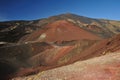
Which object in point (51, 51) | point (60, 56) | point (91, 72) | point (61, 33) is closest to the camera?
point (91, 72)

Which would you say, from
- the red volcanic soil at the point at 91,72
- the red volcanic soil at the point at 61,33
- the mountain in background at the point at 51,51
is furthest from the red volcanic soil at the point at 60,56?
the red volcanic soil at the point at 61,33

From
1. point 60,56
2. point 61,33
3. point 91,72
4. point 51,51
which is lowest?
point 60,56

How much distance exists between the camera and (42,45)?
54.8 metres

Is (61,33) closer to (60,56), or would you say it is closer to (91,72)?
(60,56)

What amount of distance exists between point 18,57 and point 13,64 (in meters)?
5.78

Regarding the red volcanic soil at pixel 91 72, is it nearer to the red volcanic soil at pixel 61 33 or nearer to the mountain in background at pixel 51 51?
the mountain in background at pixel 51 51

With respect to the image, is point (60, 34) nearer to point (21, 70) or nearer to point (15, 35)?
point (15, 35)

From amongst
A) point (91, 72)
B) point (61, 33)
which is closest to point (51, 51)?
point (61, 33)

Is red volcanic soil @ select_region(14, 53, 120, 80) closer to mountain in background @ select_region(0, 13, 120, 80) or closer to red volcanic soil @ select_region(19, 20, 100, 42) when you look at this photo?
mountain in background @ select_region(0, 13, 120, 80)

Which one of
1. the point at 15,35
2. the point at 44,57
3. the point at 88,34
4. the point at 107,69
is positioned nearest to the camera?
the point at 107,69

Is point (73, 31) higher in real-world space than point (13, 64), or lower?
higher

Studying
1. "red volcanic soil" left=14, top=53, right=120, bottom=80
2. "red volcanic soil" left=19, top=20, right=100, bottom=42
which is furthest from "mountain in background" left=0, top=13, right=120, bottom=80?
"red volcanic soil" left=14, top=53, right=120, bottom=80

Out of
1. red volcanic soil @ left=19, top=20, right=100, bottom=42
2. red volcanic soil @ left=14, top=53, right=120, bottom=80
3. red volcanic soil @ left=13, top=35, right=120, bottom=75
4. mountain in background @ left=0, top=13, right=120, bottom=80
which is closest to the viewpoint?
red volcanic soil @ left=14, top=53, right=120, bottom=80

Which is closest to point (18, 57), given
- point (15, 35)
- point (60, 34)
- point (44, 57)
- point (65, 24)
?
point (44, 57)
